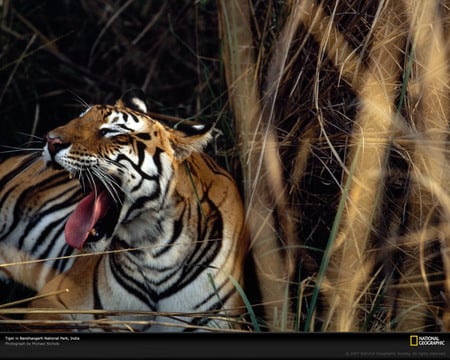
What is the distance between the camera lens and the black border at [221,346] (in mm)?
1743

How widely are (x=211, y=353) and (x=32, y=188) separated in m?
1.22

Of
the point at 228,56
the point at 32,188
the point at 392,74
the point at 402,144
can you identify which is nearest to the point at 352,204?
the point at 402,144

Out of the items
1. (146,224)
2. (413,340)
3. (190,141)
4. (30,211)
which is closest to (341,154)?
(190,141)

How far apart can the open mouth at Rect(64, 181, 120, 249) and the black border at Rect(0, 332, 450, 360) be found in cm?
37

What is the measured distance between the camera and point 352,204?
2.15m

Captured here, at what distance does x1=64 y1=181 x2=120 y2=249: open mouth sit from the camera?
2.12m

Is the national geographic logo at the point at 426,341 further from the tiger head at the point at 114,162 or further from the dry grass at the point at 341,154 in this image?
the tiger head at the point at 114,162

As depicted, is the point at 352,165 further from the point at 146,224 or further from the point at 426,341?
the point at 146,224

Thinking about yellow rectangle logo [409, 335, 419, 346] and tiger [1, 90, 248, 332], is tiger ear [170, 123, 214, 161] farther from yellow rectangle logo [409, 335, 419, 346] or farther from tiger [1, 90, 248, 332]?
yellow rectangle logo [409, 335, 419, 346]

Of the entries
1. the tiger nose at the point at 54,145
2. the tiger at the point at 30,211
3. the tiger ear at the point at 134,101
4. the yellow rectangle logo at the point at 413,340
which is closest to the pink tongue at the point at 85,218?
the tiger nose at the point at 54,145

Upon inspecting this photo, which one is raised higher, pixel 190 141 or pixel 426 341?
pixel 190 141

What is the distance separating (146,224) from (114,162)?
0.65ft

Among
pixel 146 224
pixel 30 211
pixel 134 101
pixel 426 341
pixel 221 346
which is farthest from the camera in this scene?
pixel 30 211

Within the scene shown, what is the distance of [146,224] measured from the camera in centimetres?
222
